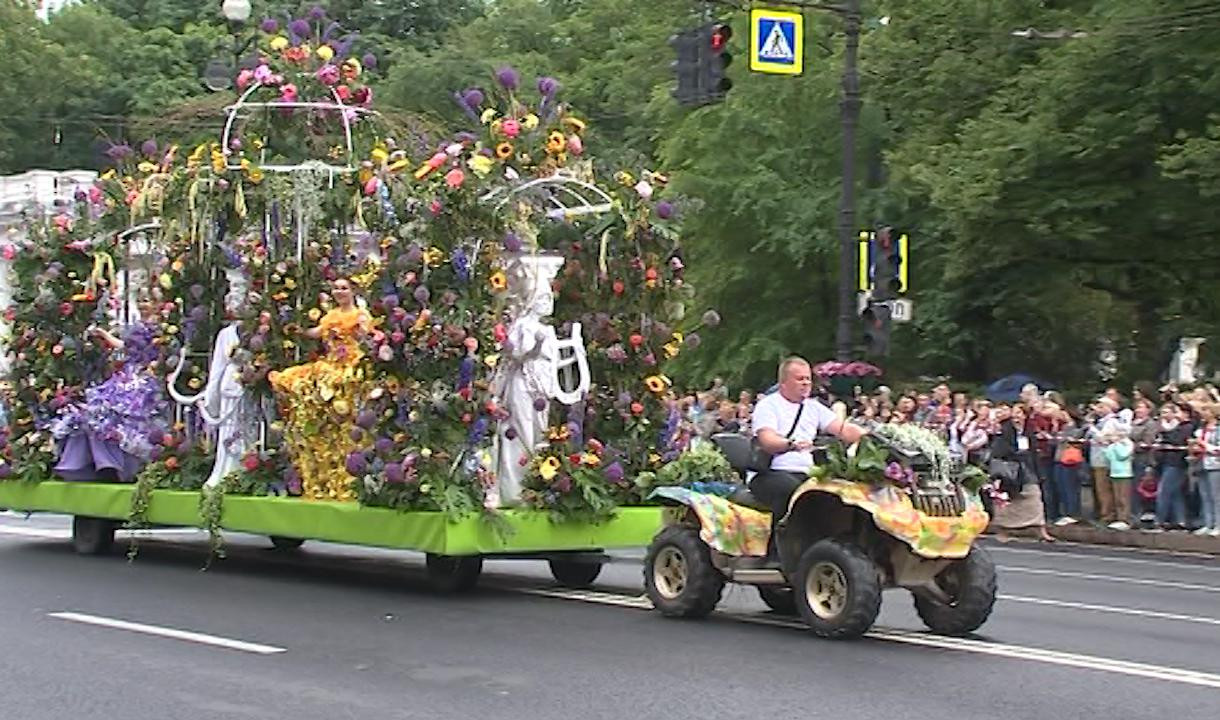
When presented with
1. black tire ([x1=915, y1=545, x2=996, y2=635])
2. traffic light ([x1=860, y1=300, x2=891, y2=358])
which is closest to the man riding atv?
black tire ([x1=915, y1=545, x2=996, y2=635])

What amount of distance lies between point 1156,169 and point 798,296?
11.1 m

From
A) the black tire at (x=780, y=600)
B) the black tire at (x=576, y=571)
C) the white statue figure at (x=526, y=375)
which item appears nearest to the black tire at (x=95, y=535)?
the black tire at (x=576, y=571)

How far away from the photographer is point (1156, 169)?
97.0 feet

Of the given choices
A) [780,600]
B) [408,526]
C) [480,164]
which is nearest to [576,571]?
[408,526]

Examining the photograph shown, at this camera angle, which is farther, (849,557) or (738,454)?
(738,454)

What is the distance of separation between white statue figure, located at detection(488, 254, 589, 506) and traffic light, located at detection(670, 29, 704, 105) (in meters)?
A: 7.90

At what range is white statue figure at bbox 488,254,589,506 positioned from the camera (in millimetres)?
14562

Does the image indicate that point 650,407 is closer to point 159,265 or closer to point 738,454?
point 738,454

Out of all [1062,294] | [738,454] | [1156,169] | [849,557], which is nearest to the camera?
[849,557]

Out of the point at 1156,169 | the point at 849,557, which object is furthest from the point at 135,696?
the point at 1156,169

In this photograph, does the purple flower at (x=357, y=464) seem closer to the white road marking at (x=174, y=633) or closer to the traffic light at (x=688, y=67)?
the white road marking at (x=174, y=633)

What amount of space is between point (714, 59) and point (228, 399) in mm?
8082

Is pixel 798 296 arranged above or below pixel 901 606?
above

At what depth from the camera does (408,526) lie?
550 inches
